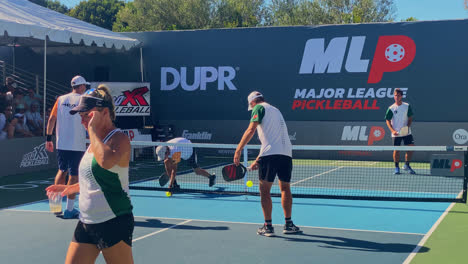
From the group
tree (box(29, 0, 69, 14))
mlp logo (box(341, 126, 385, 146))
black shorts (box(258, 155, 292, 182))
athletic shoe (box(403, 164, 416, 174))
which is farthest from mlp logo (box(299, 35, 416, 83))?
tree (box(29, 0, 69, 14))

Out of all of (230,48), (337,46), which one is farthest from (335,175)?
(230,48)

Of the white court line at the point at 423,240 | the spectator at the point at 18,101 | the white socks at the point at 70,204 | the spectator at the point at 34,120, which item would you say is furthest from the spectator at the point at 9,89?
the white court line at the point at 423,240

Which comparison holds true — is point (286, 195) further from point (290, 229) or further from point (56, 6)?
point (56, 6)

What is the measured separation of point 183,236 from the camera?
7.34 m

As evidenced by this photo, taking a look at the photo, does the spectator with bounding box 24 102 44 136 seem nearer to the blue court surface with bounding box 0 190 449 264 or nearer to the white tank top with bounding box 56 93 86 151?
the blue court surface with bounding box 0 190 449 264

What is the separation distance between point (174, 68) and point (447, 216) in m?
12.1

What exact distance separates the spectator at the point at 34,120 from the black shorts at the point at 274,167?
393 inches

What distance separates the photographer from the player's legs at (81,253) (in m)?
3.89

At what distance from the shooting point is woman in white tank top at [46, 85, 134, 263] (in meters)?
3.88

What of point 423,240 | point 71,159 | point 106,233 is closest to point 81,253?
point 106,233

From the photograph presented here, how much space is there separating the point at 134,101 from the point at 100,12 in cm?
5192

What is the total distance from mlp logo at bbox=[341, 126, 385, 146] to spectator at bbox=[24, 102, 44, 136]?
873 cm

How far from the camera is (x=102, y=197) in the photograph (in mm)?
3936

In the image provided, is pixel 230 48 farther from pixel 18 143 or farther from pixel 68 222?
pixel 68 222
